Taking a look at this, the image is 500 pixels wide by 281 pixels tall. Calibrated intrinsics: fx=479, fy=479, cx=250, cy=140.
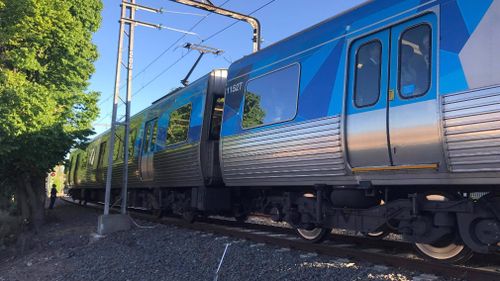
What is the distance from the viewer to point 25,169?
1711 cm

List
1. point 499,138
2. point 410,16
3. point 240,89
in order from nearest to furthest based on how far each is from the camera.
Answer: point 499,138
point 410,16
point 240,89

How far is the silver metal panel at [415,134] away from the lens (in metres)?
5.07

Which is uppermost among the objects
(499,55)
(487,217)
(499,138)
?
(499,55)

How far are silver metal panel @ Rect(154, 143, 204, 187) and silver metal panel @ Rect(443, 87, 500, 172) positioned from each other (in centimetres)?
651

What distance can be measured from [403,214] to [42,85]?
45.6ft

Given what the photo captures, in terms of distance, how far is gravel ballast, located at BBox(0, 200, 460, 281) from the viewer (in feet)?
20.5

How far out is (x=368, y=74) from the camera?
6.16m

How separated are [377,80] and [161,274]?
4217 millimetres

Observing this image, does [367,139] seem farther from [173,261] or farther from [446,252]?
[173,261]

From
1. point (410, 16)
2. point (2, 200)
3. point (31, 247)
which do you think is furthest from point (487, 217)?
point (2, 200)

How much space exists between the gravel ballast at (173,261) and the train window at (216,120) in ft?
7.20

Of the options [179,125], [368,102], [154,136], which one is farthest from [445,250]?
[154,136]

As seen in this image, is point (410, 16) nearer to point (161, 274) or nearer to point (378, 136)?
point (378, 136)

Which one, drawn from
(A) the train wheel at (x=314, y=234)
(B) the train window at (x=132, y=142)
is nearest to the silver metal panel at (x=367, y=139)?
(A) the train wheel at (x=314, y=234)
